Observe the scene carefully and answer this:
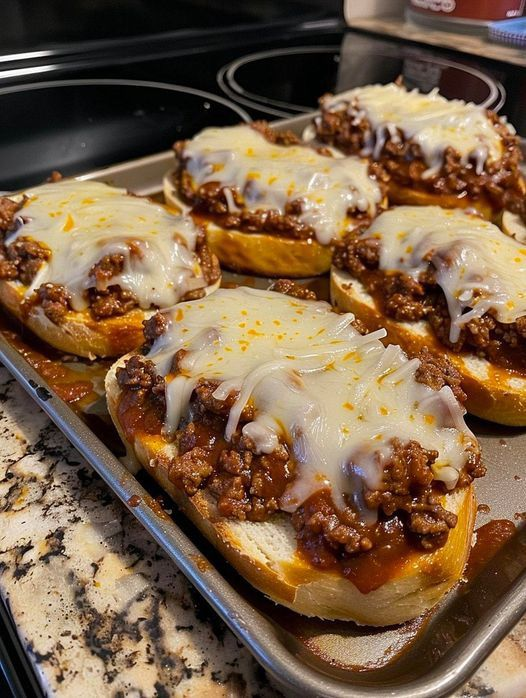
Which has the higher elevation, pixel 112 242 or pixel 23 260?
pixel 112 242

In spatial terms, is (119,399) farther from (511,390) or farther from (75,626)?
(511,390)

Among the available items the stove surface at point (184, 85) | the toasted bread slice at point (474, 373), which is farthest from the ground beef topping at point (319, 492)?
the stove surface at point (184, 85)

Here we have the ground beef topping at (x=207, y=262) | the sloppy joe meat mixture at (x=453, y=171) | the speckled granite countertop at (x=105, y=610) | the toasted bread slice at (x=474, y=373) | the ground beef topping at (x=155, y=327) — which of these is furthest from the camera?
the sloppy joe meat mixture at (x=453, y=171)

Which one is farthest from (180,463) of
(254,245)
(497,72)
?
(497,72)

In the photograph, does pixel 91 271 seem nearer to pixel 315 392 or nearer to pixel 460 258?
pixel 315 392

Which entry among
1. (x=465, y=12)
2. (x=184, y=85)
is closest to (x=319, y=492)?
(x=184, y=85)

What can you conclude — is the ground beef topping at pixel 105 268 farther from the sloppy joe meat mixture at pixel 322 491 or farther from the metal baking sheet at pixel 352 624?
the sloppy joe meat mixture at pixel 322 491
